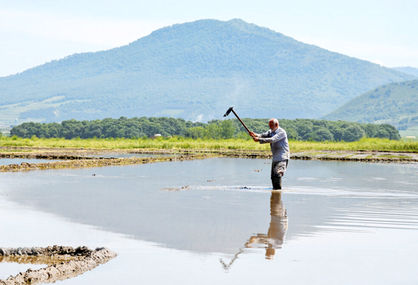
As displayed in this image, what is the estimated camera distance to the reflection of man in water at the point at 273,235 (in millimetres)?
8516

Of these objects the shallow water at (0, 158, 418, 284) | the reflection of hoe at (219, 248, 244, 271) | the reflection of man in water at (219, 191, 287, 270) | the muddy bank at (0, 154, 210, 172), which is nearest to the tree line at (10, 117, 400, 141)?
the muddy bank at (0, 154, 210, 172)

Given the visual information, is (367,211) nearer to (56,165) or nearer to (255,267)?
(255,267)

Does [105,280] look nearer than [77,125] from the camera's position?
Yes

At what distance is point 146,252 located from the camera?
26.4 feet

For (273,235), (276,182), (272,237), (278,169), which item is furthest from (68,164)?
(272,237)

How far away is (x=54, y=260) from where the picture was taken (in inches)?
299

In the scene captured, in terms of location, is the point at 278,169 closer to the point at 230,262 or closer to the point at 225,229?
the point at 225,229

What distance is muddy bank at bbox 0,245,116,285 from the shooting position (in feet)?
21.8

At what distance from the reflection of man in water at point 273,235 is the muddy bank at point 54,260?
5.95 ft

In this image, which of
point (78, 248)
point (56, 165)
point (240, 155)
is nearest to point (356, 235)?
point (78, 248)

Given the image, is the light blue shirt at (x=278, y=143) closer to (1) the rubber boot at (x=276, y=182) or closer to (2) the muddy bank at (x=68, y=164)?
(1) the rubber boot at (x=276, y=182)

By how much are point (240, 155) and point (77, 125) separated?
87463mm

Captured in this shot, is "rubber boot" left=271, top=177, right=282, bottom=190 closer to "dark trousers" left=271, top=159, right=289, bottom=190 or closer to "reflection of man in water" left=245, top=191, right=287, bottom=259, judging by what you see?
"dark trousers" left=271, top=159, right=289, bottom=190

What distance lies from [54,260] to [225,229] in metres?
2.93
